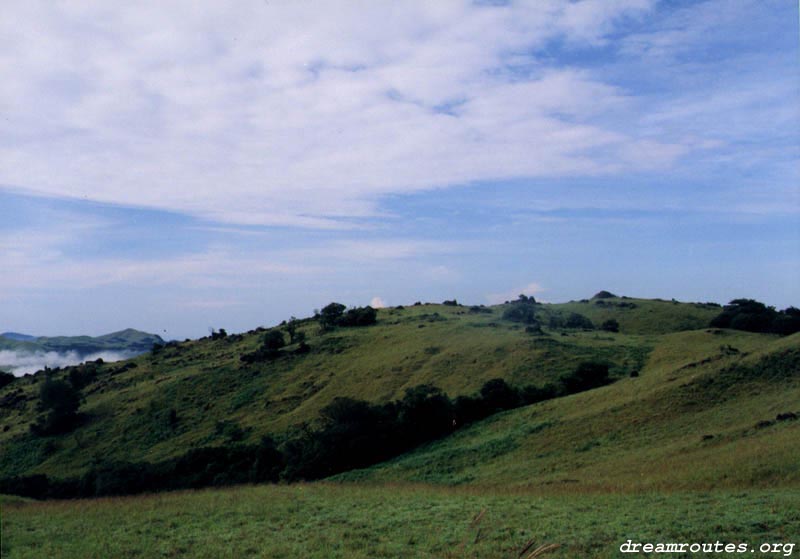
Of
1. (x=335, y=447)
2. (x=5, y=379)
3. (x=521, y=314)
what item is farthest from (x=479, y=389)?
(x=5, y=379)

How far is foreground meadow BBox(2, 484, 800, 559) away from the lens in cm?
1245

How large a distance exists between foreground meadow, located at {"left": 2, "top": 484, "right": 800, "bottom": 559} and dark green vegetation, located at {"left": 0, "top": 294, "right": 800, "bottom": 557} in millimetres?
93

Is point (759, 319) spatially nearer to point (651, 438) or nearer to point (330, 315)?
point (651, 438)

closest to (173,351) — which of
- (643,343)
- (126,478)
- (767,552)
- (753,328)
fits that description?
(126,478)

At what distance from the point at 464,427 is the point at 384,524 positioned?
101 feet

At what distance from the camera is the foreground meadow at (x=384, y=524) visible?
12453mm

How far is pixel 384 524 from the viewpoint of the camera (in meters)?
15.2

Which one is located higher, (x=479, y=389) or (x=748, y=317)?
(x=748, y=317)

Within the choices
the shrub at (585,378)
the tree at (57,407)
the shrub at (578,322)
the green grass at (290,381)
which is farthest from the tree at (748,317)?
the tree at (57,407)

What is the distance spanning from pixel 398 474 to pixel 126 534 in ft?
75.9

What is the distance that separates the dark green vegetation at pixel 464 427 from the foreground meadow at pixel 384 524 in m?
0.09

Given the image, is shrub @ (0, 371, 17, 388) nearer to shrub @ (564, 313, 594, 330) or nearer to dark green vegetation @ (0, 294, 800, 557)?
dark green vegetation @ (0, 294, 800, 557)

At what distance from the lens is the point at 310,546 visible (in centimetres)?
1305

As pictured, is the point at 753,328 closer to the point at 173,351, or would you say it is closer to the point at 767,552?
the point at 767,552
